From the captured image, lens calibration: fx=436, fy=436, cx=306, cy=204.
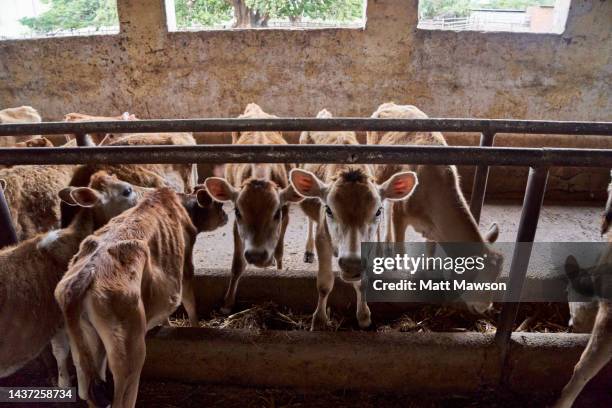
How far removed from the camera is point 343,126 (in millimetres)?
3135

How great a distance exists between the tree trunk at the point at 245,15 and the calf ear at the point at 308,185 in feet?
26.6

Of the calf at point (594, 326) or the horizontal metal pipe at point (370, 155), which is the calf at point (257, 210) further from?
the calf at point (594, 326)

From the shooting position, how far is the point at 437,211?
374 cm

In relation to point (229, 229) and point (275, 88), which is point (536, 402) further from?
point (275, 88)

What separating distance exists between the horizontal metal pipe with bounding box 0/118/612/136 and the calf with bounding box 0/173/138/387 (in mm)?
483

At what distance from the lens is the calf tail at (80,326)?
6.82 ft

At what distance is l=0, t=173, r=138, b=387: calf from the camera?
8.11ft

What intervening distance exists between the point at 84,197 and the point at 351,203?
1871 mm

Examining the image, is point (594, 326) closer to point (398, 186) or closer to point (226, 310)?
point (398, 186)

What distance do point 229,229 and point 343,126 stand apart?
328cm

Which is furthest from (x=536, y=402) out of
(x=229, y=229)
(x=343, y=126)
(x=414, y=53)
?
(x=414, y=53)

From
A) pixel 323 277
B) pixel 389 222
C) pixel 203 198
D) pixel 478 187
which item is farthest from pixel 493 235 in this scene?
pixel 203 198

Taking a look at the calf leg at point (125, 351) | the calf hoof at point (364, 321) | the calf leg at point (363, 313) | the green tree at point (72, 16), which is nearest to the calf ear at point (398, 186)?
the calf leg at point (363, 313)

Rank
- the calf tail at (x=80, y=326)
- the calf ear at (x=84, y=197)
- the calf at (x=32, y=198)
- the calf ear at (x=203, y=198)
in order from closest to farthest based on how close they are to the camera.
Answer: the calf tail at (x=80, y=326) → the calf ear at (x=84, y=197) → the calf ear at (x=203, y=198) → the calf at (x=32, y=198)
